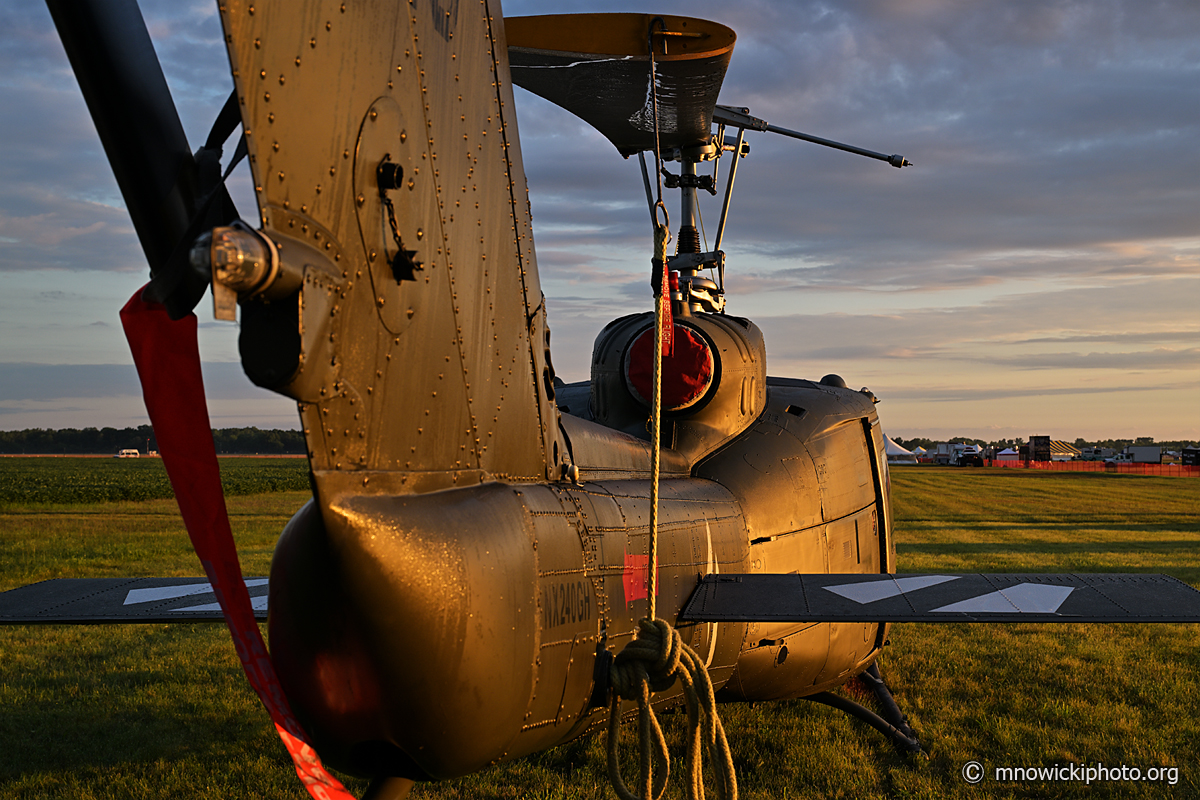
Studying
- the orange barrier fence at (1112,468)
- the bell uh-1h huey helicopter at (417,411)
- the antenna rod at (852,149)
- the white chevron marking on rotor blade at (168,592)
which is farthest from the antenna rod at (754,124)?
the orange barrier fence at (1112,468)

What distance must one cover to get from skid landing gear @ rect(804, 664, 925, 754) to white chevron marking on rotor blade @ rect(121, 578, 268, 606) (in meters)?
4.40

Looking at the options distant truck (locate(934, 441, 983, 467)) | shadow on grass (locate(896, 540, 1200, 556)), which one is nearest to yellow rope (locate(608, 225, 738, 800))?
shadow on grass (locate(896, 540, 1200, 556))

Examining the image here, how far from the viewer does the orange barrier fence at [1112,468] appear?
63.4m

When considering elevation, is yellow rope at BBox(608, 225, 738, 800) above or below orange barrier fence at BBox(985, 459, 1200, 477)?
above

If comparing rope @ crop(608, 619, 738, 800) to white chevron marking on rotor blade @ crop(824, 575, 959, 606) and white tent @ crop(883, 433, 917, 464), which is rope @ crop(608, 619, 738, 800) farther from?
white tent @ crop(883, 433, 917, 464)

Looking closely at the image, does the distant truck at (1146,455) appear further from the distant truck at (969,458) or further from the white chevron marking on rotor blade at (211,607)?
the white chevron marking on rotor blade at (211,607)

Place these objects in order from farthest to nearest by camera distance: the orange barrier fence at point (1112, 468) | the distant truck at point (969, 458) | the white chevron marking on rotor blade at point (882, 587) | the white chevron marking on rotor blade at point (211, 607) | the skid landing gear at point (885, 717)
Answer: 1. the distant truck at point (969, 458)
2. the orange barrier fence at point (1112, 468)
3. the skid landing gear at point (885, 717)
4. the white chevron marking on rotor blade at point (211, 607)
5. the white chevron marking on rotor blade at point (882, 587)

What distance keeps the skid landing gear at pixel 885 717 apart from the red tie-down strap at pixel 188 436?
5307mm

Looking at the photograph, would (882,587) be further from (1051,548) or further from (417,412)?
(1051,548)

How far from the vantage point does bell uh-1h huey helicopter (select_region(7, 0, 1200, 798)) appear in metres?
2.11

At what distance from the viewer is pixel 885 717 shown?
6945 millimetres

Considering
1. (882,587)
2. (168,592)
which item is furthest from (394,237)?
(168,592)

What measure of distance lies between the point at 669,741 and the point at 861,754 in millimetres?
1413

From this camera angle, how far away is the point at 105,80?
206 centimetres
